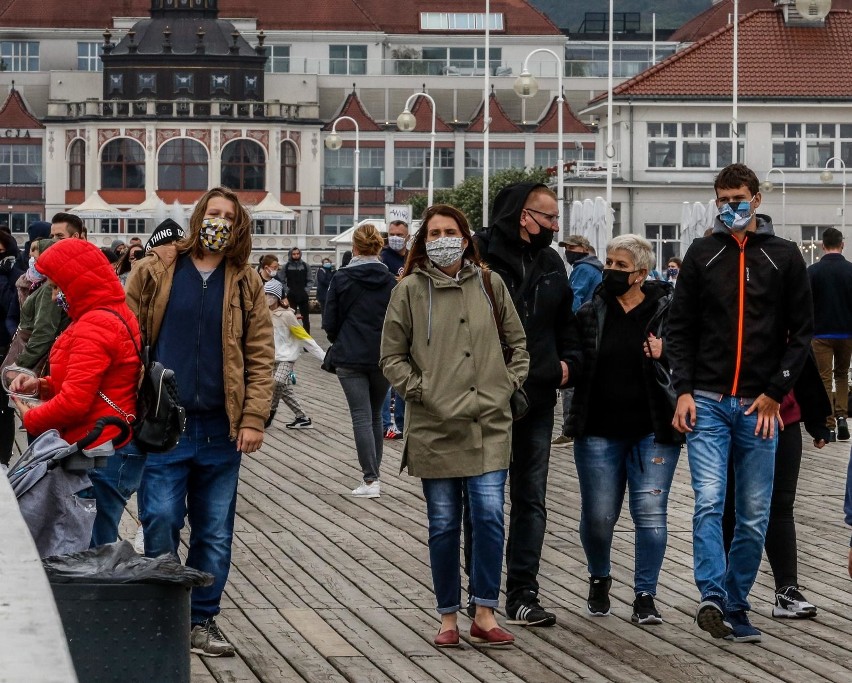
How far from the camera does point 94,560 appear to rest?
5.75 m

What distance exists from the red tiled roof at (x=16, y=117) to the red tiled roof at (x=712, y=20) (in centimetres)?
4596

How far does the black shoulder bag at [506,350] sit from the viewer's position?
840cm

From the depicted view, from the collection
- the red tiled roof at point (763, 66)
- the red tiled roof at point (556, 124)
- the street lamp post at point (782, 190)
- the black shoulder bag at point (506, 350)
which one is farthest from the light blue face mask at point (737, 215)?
the red tiled roof at point (556, 124)

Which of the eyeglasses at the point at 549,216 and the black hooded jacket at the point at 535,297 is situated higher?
the eyeglasses at the point at 549,216

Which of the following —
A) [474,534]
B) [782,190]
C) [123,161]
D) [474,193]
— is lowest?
[474,534]

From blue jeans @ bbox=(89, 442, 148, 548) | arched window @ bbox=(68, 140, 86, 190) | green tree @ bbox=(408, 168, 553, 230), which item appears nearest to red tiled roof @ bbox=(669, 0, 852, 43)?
green tree @ bbox=(408, 168, 553, 230)

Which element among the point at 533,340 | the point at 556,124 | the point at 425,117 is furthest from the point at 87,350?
the point at 425,117

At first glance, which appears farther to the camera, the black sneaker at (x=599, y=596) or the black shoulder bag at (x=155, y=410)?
the black sneaker at (x=599, y=596)

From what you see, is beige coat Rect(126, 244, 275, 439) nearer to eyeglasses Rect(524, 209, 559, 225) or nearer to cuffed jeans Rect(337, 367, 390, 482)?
eyeglasses Rect(524, 209, 559, 225)

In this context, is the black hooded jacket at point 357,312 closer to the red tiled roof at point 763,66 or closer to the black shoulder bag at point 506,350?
the black shoulder bag at point 506,350

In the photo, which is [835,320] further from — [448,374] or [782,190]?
[782,190]

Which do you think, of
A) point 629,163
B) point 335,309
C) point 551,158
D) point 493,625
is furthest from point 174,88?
point 493,625

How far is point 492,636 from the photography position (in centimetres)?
823

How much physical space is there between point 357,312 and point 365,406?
81 cm
